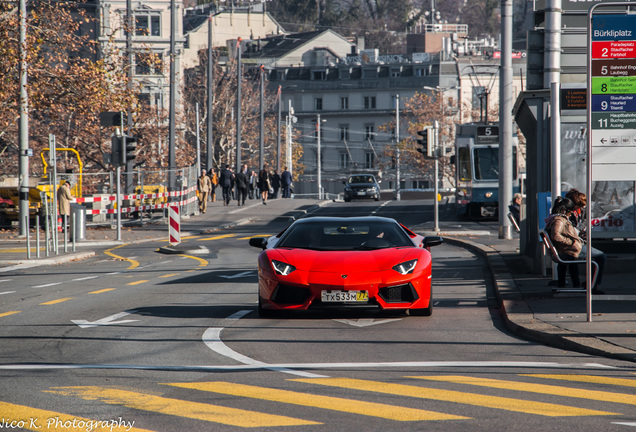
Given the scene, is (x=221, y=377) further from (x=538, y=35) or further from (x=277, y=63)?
(x=277, y=63)

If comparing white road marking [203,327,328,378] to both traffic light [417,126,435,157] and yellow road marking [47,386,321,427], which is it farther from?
traffic light [417,126,435,157]

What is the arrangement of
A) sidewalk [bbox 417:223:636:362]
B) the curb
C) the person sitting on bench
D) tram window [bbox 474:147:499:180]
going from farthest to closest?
tram window [bbox 474:147:499:180]
the person sitting on bench
sidewalk [bbox 417:223:636:362]
the curb

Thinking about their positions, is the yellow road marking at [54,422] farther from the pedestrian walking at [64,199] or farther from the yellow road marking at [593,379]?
the pedestrian walking at [64,199]

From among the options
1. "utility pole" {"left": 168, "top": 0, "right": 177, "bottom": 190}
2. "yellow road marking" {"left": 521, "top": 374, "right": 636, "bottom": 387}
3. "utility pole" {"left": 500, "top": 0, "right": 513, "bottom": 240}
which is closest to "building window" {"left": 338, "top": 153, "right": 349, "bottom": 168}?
"utility pole" {"left": 168, "top": 0, "right": 177, "bottom": 190}

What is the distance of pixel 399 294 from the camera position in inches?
462

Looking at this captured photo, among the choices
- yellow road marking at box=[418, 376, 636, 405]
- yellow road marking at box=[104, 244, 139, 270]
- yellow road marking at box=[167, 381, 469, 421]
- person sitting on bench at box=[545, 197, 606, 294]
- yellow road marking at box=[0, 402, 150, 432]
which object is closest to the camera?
yellow road marking at box=[0, 402, 150, 432]

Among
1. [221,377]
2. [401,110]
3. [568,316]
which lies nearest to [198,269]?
[568,316]

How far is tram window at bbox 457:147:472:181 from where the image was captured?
134ft

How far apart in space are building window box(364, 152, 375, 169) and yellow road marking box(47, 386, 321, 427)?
10981 centimetres

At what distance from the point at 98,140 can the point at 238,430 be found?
5276cm

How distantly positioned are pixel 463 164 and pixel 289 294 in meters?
29.9

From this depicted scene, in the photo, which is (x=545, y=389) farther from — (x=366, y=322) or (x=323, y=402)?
(x=366, y=322)

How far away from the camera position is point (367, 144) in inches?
4584

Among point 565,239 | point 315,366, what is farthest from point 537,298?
point 315,366
